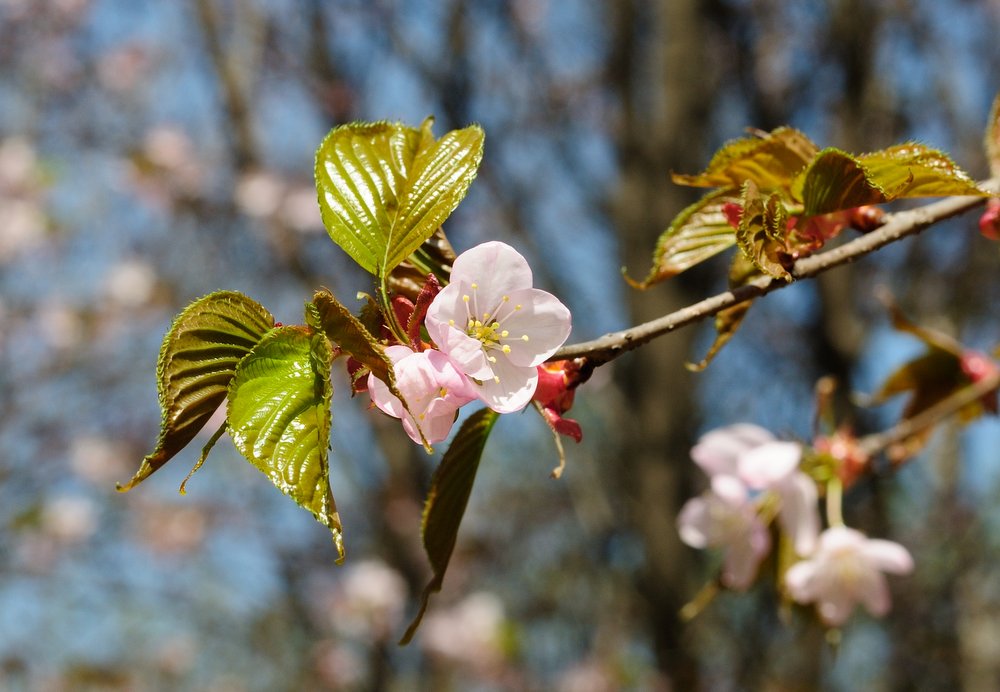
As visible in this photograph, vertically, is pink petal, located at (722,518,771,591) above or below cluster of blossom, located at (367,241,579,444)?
below

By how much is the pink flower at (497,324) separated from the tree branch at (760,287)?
0.02 metres

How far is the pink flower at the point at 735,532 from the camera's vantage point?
90cm

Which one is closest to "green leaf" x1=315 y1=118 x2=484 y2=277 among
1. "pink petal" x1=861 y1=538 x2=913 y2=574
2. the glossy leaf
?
the glossy leaf

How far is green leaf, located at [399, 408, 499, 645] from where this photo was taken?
51cm

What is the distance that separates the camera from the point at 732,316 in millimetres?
568

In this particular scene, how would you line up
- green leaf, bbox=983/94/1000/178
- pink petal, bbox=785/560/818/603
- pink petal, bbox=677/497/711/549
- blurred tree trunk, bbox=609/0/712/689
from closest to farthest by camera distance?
green leaf, bbox=983/94/1000/178 < pink petal, bbox=785/560/818/603 < pink petal, bbox=677/497/711/549 < blurred tree trunk, bbox=609/0/712/689

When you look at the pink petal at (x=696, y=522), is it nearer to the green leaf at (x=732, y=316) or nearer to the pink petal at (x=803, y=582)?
the pink petal at (x=803, y=582)

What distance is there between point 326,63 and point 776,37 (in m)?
1.88

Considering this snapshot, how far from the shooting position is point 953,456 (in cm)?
408

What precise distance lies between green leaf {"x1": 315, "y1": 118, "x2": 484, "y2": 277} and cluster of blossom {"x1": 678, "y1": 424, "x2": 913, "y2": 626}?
51 cm

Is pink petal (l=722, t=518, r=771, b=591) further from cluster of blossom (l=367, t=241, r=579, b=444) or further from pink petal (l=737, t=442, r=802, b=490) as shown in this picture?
cluster of blossom (l=367, t=241, r=579, b=444)

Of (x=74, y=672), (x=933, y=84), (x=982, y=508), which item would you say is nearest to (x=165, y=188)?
(x=74, y=672)

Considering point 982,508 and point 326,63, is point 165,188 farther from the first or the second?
point 982,508

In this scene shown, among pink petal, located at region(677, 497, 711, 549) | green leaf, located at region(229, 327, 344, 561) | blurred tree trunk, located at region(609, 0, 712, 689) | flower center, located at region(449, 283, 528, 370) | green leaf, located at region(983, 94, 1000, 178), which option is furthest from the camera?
blurred tree trunk, located at region(609, 0, 712, 689)
